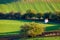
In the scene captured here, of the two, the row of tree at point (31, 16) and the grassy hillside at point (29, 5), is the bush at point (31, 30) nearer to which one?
the row of tree at point (31, 16)

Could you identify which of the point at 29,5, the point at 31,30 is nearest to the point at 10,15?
the point at 29,5

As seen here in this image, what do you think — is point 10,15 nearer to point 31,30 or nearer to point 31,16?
point 31,16

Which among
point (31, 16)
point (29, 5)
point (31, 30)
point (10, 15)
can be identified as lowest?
point (31, 30)

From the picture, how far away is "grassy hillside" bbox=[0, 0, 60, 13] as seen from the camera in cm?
6076

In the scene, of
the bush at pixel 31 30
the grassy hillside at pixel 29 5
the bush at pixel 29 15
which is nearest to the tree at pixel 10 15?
the bush at pixel 29 15

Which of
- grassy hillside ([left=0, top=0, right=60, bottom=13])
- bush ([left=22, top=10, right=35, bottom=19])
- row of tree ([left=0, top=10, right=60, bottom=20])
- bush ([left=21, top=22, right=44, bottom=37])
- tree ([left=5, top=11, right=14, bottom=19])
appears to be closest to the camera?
bush ([left=21, top=22, right=44, bottom=37])

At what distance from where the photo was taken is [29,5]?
208ft

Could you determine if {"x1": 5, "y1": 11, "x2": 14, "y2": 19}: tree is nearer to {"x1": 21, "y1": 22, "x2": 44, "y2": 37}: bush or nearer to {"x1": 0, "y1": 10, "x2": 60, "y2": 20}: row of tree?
{"x1": 0, "y1": 10, "x2": 60, "y2": 20}: row of tree

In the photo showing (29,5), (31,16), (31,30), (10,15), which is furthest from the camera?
(29,5)

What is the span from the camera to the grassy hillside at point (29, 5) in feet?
199

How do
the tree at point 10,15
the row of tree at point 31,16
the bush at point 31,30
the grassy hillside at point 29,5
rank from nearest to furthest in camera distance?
1. the bush at point 31,30
2. the row of tree at point 31,16
3. the tree at point 10,15
4. the grassy hillside at point 29,5

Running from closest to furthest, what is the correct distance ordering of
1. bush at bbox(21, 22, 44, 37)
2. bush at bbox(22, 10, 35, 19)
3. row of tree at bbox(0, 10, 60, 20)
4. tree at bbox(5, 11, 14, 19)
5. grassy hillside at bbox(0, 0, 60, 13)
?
bush at bbox(21, 22, 44, 37) < row of tree at bbox(0, 10, 60, 20) < bush at bbox(22, 10, 35, 19) < tree at bbox(5, 11, 14, 19) < grassy hillside at bbox(0, 0, 60, 13)

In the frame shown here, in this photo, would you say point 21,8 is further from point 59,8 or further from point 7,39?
point 7,39

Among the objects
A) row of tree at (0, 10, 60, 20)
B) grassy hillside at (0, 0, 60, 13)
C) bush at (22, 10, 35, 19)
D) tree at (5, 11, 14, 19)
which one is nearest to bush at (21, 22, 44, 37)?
row of tree at (0, 10, 60, 20)
